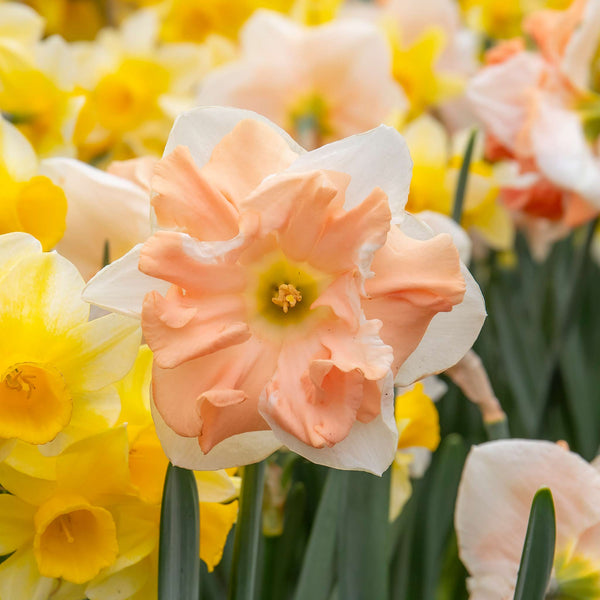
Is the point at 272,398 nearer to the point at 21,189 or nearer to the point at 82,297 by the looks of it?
the point at 82,297

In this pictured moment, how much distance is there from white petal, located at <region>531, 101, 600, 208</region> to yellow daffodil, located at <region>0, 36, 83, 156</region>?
17.5 inches

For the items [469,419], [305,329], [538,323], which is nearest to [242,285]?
[305,329]

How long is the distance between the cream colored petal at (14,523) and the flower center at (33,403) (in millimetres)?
58

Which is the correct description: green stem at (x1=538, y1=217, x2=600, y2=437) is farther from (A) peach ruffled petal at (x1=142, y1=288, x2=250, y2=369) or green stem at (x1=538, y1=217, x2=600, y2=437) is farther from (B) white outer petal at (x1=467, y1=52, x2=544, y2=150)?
(A) peach ruffled petal at (x1=142, y1=288, x2=250, y2=369)

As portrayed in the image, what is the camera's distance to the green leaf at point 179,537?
1.33 ft

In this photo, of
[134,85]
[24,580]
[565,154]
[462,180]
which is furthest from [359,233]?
[134,85]

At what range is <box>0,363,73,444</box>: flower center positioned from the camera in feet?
1.28

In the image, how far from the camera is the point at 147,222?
0.52m

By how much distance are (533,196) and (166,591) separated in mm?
634

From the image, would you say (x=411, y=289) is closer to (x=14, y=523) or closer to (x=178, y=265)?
(x=178, y=265)

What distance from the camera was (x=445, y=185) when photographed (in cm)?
87

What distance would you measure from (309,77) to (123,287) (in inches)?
29.9

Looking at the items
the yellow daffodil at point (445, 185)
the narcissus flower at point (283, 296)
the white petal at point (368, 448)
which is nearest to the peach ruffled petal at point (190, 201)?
the narcissus flower at point (283, 296)

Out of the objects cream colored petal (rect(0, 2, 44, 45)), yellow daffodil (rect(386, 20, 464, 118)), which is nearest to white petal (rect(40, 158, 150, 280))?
cream colored petal (rect(0, 2, 44, 45))
